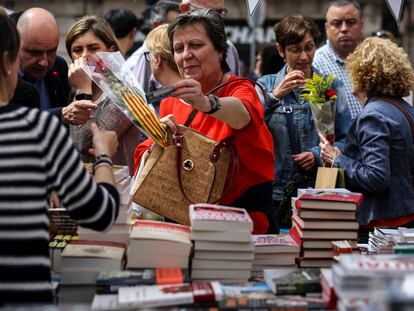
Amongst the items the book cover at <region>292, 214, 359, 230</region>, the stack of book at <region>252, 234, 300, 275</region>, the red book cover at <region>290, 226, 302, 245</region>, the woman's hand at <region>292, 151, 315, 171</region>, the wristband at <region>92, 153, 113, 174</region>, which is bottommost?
the stack of book at <region>252, 234, 300, 275</region>

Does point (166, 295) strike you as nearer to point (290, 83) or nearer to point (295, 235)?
point (295, 235)

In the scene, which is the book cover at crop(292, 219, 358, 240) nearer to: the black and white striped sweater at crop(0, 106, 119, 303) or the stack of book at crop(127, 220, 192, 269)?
the stack of book at crop(127, 220, 192, 269)

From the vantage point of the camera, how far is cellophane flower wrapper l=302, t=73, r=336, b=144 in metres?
4.84

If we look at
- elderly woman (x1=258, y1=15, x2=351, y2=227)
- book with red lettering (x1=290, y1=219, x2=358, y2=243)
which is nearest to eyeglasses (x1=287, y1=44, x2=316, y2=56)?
elderly woman (x1=258, y1=15, x2=351, y2=227)

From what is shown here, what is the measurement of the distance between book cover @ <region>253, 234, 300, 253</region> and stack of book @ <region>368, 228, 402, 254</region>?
1.67ft

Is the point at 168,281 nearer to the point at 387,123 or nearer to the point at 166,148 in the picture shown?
Result: the point at 166,148

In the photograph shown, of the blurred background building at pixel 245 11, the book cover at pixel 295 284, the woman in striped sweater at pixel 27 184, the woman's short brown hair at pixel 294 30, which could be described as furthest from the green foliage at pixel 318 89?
the blurred background building at pixel 245 11

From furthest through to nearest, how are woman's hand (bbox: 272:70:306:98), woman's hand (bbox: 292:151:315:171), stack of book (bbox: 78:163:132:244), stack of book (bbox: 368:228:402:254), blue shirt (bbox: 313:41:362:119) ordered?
blue shirt (bbox: 313:41:362:119) → woman's hand (bbox: 272:70:306:98) → woman's hand (bbox: 292:151:315:171) → stack of book (bbox: 368:228:402:254) → stack of book (bbox: 78:163:132:244)

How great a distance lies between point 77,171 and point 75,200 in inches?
4.0

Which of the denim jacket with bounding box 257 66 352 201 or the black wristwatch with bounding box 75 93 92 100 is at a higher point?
the black wristwatch with bounding box 75 93 92 100

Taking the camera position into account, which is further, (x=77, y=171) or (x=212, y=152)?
(x=212, y=152)

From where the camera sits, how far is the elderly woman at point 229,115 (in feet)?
12.5

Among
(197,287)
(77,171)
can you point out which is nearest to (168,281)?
(197,287)

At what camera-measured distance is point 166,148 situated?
3865 mm
